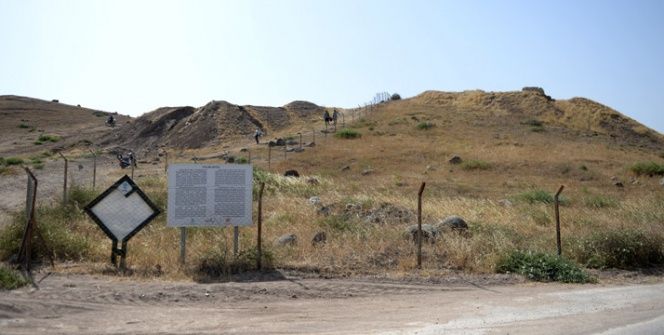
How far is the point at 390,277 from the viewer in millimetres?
10133

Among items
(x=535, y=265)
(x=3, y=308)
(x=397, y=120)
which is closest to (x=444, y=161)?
(x=397, y=120)

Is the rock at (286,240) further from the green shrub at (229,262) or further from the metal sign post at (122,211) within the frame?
the metal sign post at (122,211)

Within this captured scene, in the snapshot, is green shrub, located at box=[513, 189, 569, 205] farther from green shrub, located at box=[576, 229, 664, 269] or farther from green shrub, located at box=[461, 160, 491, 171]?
green shrub, located at box=[461, 160, 491, 171]

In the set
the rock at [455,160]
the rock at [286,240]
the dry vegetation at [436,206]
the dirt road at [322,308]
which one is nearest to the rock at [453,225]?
the dry vegetation at [436,206]

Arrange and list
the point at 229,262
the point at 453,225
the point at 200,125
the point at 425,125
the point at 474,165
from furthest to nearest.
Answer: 1. the point at 200,125
2. the point at 425,125
3. the point at 474,165
4. the point at 453,225
5. the point at 229,262

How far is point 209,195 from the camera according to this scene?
35.3 feet

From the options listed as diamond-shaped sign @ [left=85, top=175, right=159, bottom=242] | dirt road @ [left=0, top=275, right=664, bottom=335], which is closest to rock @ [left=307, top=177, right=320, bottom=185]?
diamond-shaped sign @ [left=85, top=175, right=159, bottom=242]

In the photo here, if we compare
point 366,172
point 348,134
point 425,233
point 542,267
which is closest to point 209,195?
point 425,233

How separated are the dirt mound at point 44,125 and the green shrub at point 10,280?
4663cm

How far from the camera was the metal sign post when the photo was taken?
10344 millimetres

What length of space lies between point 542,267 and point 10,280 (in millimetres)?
8835

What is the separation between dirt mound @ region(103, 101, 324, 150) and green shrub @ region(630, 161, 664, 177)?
33140 mm

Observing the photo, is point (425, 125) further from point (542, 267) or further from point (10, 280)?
point (10, 280)

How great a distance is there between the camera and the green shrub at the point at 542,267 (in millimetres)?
10383
